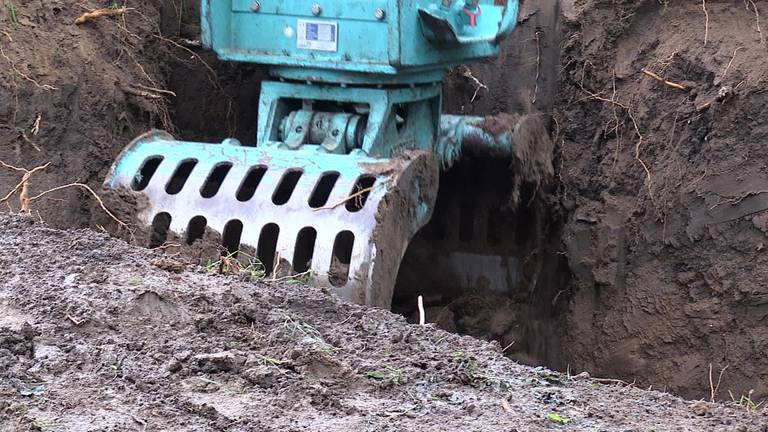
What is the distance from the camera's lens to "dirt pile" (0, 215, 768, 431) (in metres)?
2.24

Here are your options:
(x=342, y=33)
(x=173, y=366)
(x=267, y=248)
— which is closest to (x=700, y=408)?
(x=173, y=366)

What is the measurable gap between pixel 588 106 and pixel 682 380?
151cm

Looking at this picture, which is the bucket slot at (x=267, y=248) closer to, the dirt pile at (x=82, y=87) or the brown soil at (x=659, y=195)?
the dirt pile at (x=82, y=87)

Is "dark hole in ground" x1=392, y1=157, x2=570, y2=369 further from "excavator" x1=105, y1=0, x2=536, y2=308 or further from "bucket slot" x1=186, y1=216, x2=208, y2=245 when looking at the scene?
"bucket slot" x1=186, y1=216, x2=208, y2=245

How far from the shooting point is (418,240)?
6.06 m

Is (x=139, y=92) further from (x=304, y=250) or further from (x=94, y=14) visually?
(x=304, y=250)

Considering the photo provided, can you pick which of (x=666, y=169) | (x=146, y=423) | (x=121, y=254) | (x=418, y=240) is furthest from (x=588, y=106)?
(x=146, y=423)

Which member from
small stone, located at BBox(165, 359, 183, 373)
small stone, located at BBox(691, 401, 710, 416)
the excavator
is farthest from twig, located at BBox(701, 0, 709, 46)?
small stone, located at BBox(165, 359, 183, 373)

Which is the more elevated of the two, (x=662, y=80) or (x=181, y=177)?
(x=662, y=80)

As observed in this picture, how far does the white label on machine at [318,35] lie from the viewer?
4.71 metres

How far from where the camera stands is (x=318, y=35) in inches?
186

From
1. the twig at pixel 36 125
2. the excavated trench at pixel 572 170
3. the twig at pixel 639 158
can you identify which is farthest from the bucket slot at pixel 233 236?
the twig at pixel 639 158

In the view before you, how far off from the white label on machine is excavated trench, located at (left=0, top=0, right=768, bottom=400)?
0.91 metres

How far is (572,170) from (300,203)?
196 cm
